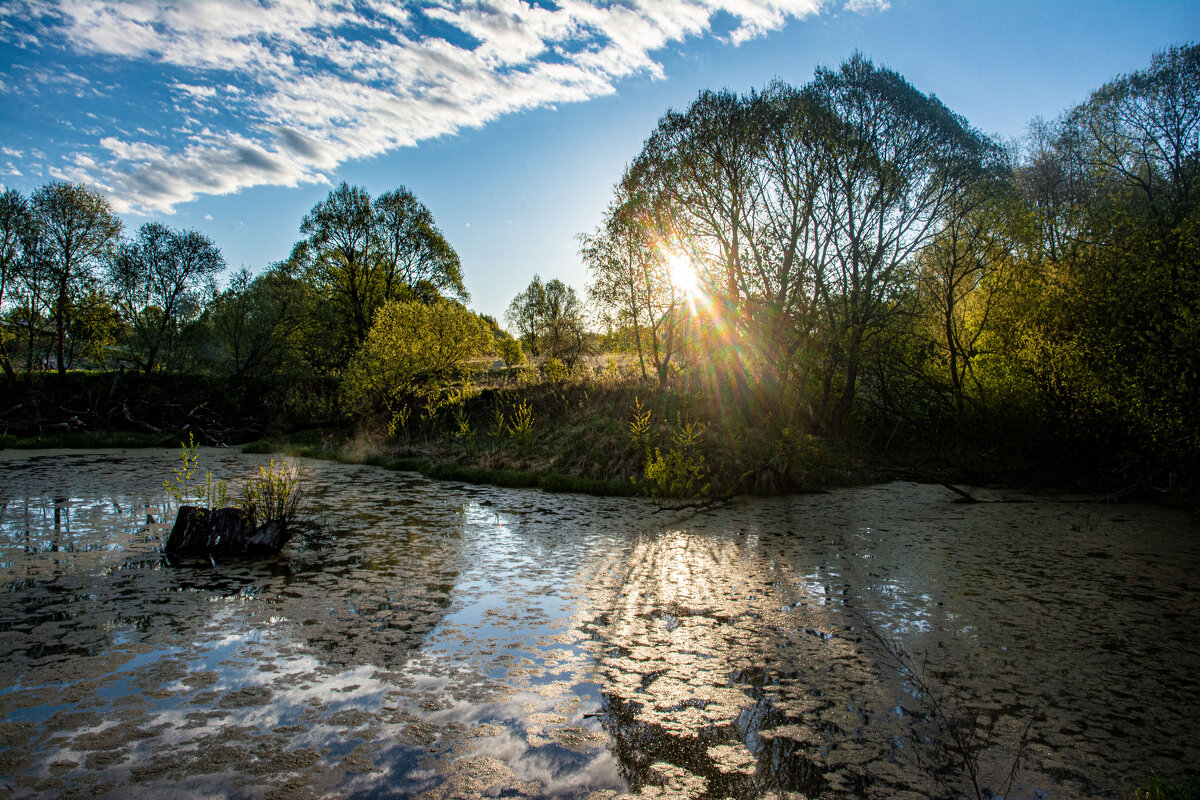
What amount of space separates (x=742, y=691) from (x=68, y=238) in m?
31.2

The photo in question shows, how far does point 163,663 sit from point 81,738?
2.97 feet

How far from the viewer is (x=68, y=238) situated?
2375cm

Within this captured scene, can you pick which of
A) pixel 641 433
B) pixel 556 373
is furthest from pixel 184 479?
pixel 556 373

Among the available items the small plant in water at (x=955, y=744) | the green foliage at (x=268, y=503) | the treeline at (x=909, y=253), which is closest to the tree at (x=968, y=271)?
the treeline at (x=909, y=253)

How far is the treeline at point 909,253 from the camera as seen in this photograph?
1119cm

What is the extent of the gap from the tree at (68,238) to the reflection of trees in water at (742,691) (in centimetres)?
2783

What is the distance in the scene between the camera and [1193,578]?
5945 mm

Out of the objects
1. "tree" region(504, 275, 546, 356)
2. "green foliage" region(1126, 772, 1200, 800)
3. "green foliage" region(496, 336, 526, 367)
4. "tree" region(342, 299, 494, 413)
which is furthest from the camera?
"tree" region(504, 275, 546, 356)

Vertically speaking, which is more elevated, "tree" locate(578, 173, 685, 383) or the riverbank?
"tree" locate(578, 173, 685, 383)

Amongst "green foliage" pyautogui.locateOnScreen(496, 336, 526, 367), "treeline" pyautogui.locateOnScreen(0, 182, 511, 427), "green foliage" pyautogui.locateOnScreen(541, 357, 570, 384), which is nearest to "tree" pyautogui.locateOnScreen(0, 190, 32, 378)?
"treeline" pyautogui.locateOnScreen(0, 182, 511, 427)

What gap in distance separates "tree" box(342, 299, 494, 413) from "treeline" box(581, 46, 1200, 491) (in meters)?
7.23

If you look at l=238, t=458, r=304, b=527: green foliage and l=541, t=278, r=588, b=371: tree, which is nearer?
l=238, t=458, r=304, b=527: green foliage

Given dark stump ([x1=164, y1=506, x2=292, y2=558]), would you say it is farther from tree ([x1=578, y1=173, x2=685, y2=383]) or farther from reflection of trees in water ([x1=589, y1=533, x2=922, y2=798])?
tree ([x1=578, y1=173, x2=685, y2=383])

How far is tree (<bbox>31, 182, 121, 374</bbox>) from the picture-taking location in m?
23.3
